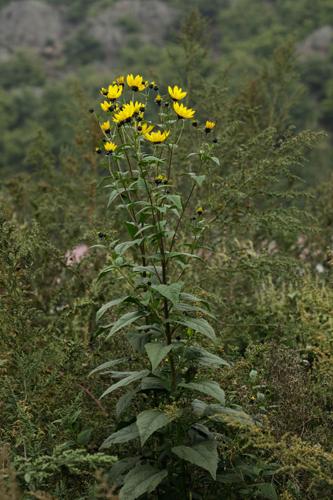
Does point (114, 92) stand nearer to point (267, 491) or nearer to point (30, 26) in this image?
point (267, 491)

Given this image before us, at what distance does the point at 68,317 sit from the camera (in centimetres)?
381

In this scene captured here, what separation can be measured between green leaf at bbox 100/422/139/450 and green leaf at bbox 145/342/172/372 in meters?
0.34

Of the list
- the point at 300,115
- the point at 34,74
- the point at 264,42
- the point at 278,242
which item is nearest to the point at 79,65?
the point at 34,74

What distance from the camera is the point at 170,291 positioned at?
2.45m

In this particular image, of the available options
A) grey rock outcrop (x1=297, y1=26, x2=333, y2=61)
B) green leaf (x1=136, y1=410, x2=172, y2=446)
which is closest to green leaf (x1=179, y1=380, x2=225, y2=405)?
green leaf (x1=136, y1=410, x2=172, y2=446)

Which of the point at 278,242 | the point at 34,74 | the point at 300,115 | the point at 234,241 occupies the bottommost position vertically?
the point at 300,115

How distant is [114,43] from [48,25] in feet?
26.5

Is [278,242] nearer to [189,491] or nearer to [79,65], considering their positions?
[189,491]

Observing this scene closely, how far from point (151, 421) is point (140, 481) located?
9.4 inches

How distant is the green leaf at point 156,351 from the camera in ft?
7.79

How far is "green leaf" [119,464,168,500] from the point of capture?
2.40 metres

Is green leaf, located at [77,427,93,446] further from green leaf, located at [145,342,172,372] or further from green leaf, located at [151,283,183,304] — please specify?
green leaf, located at [151,283,183,304]

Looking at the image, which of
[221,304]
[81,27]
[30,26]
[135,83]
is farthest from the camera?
[30,26]

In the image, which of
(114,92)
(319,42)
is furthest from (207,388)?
(319,42)
